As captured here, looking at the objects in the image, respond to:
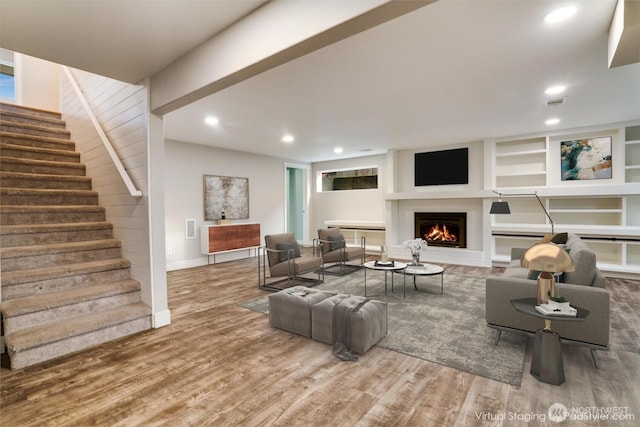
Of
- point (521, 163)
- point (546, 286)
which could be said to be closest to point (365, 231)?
point (521, 163)

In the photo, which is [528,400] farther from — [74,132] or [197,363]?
[74,132]

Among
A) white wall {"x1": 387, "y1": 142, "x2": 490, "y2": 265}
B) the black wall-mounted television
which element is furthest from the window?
the black wall-mounted television

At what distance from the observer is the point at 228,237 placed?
678 centimetres

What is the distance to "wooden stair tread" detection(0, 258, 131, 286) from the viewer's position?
285 cm

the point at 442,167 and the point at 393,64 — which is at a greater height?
the point at 393,64

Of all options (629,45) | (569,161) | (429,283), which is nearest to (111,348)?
(429,283)

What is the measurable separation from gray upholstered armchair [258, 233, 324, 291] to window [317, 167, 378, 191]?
399cm

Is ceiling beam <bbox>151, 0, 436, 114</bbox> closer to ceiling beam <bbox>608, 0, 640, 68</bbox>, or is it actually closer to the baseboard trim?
ceiling beam <bbox>608, 0, 640, 68</bbox>

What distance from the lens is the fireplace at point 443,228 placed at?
682 centimetres

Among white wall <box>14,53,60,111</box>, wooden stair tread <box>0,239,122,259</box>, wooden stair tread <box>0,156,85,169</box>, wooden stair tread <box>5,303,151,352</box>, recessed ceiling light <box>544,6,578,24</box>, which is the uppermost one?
white wall <box>14,53,60,111</box>

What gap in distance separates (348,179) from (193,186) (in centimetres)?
428

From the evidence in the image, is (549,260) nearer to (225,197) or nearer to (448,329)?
(448,329)

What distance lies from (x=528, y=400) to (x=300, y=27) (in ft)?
9.01

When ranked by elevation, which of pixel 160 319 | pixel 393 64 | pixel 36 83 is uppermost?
pixel 36 83
